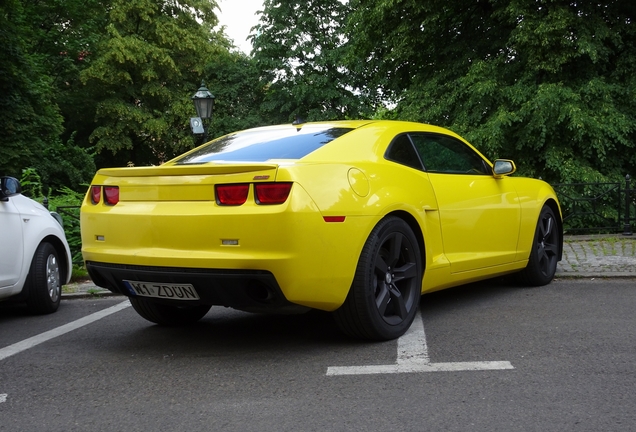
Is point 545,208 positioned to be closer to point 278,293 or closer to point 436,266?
point 436,266

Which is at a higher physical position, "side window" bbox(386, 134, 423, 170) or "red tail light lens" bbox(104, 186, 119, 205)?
"side window" bbox(386, 134, 423, 170)

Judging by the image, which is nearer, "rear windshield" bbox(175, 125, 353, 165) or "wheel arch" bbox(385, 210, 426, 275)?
"rear windshield" bbox(175, 125, 353, 165)

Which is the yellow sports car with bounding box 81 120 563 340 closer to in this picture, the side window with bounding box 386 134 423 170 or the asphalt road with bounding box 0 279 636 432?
the side window with bounding box 386 134 423 170

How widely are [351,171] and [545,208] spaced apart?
3237 mm

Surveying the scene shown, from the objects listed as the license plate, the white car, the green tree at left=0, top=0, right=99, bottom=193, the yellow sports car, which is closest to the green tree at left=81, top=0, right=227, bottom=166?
the green tree at left=0, top=0, right=99, bottom=193

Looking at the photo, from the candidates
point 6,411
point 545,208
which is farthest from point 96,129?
point 6,411

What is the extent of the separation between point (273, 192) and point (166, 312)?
183 centimetres

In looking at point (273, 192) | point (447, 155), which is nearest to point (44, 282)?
point (273, 192)

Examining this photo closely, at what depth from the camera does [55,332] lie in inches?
240

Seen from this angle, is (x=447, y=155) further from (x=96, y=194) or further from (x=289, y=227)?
(x=96, y=194)

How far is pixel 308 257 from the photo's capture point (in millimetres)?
4594

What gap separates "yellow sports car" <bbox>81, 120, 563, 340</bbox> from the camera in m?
4.57

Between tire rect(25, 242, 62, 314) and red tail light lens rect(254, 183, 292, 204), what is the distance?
3.11 meters

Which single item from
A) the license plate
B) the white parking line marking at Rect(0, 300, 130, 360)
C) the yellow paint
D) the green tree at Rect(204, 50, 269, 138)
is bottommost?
the white parking line marking at Rect(0, 300, 130, 360)
